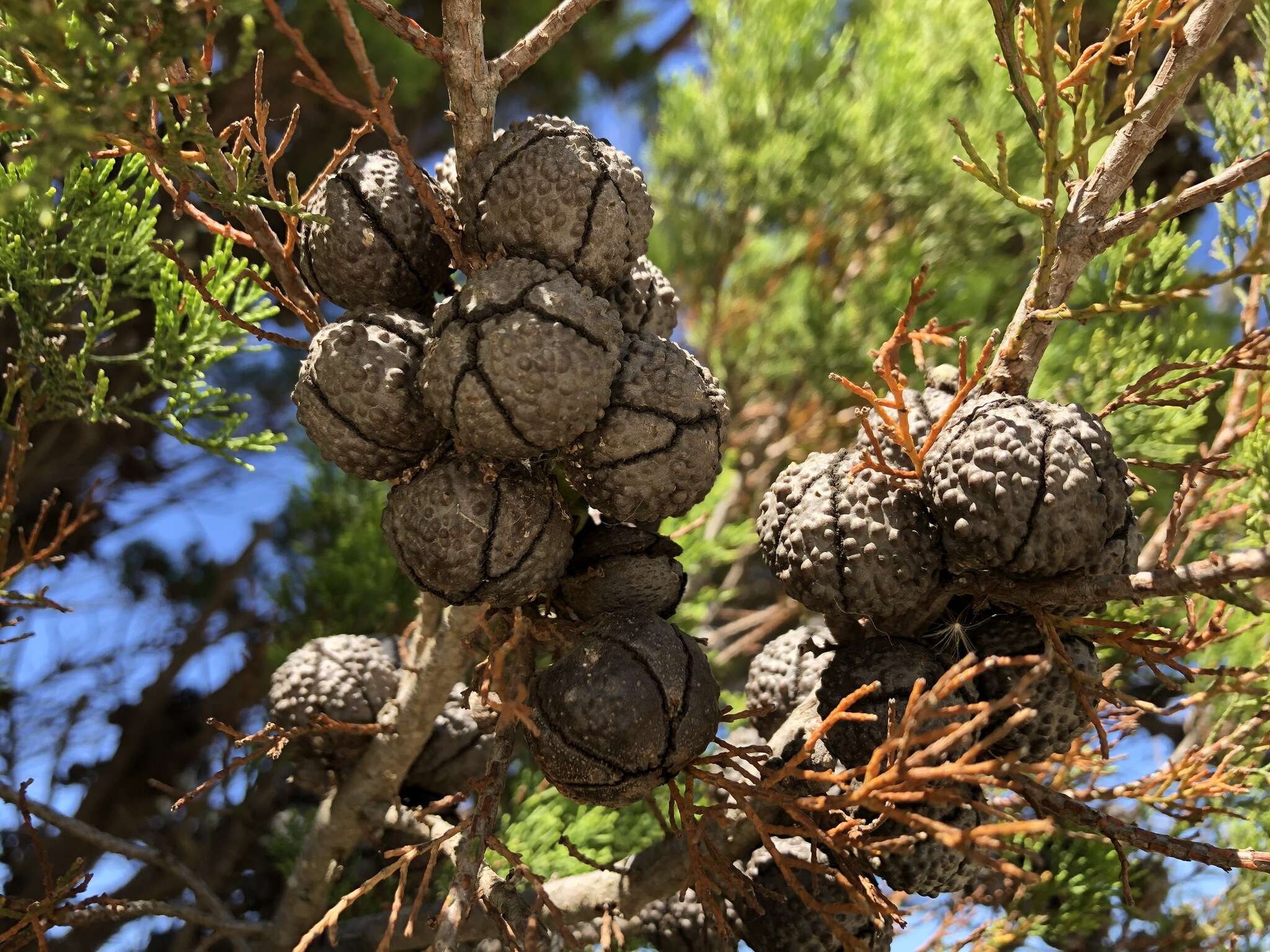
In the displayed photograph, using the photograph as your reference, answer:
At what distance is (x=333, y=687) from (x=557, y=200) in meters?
0.89

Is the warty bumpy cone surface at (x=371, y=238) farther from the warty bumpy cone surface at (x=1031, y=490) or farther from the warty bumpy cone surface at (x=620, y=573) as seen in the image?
the warty bumpy cone surface at (x=1031, y=490)

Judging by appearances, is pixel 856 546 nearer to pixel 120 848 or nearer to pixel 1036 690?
pixel 1036 690

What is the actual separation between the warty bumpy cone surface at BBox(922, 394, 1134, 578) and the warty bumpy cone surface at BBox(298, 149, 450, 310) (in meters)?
0.69

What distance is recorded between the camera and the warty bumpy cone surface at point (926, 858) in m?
1.24

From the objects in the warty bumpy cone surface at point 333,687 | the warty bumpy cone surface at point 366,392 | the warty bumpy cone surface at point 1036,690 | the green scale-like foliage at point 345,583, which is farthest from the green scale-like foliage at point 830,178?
the warty bumpy cone surface at point 366,392

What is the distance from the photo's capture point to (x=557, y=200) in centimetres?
111

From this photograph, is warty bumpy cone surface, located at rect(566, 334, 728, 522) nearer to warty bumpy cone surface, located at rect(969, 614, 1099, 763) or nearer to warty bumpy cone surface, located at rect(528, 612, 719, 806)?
warty bumpy cone surface, located at rect(528, 612, 719, 806)

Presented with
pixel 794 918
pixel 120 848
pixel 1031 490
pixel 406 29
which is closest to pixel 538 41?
pixel 406 29

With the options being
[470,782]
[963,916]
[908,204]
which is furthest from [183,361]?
[908,204]

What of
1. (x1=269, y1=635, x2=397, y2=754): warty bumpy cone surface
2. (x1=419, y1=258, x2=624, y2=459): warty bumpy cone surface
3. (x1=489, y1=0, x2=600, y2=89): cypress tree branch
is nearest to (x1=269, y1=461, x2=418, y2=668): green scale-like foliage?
(x1=269, y1=635, x2=397, y2=754): warty bumpy cone surface

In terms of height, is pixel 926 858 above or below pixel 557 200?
below

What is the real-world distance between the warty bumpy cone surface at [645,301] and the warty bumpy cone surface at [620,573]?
28 cm

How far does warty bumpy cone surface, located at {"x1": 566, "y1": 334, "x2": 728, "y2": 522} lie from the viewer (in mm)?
1122

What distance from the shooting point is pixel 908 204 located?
2934 mm
